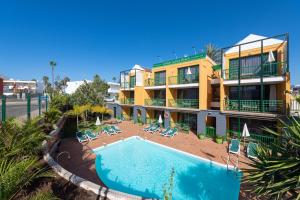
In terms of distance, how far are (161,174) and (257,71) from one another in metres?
14.0

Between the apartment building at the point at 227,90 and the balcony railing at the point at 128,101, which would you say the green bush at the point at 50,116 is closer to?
the apartment building at the point at 227,90

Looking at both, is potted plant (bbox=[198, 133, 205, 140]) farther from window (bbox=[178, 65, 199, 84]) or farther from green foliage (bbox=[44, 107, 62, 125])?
green foliage (bbox=[44, 107, 62, 125])

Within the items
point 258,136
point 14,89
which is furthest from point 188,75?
point 14,89

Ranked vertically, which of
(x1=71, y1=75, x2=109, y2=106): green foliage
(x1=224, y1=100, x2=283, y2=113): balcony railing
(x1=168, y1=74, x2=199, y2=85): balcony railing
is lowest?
(x1=224, y1=100, x2=283, y2=113): balcony railing

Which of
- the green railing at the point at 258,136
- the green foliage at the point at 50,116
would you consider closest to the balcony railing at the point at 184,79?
the green railing at the point at 258,136

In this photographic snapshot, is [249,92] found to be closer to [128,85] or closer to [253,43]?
[253,43]

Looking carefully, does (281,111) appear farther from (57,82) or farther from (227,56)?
(57,82)

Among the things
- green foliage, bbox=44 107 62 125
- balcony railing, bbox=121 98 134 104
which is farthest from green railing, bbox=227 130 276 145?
green foliage, bbox=44 107 62 125

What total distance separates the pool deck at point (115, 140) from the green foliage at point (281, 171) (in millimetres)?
5807

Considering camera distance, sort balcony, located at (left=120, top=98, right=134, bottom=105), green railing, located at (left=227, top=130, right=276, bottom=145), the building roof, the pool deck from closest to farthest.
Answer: the pool deck < green railing, located at (left=227, top=130, right=276, bottom=145) < the building roof < balcony, located at (left=120, top=98, right=134, bottom=105)

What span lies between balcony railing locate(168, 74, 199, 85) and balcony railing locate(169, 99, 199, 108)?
97.0 inches

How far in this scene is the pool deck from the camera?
34.6 feet

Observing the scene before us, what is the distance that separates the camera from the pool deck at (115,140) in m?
10.5

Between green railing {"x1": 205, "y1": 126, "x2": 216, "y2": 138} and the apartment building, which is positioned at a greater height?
the apartment building
